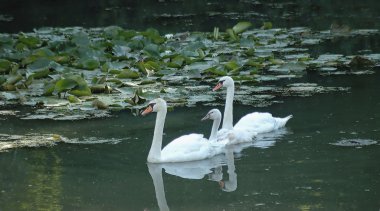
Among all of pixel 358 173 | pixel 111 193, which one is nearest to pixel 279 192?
pixel 358 173

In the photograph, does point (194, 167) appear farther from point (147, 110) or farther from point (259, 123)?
point (259, 123)

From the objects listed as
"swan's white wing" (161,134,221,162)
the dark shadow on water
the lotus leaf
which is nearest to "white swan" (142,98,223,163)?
"swan's white wing" (161,134,221,162)

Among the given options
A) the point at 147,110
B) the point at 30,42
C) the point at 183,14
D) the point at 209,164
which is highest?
the point at 147,110

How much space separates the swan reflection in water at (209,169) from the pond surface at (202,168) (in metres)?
0.01

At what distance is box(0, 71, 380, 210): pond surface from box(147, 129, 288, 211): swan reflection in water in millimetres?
12

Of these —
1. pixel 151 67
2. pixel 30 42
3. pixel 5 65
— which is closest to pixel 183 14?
pixel 30 42

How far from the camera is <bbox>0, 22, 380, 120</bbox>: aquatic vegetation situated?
11547mm

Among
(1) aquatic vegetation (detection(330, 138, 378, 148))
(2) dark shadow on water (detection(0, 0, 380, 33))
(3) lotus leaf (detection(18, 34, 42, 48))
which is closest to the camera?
(1) aquatic vegetation (detection(330, 138, 378, 148))

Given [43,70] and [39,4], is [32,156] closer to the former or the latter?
[43,70]

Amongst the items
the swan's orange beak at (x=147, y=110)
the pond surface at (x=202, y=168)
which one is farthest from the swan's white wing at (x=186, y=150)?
the swan's orange beak at (x=147, y=110)

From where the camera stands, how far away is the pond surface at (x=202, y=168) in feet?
24.6

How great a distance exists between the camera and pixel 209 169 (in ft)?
29.0

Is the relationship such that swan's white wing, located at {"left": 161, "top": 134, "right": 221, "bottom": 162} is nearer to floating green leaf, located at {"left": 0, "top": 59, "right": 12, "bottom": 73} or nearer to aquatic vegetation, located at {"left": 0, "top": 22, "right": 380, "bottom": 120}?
aquatic vegetation, located at {"left": 0, "top": 22, "right": 380, "bottom": 120}

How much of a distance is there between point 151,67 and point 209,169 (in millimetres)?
4758
